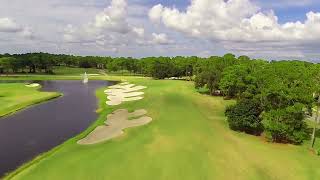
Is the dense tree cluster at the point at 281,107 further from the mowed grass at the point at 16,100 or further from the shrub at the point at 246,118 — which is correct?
the mowed grass at the point at 16,100

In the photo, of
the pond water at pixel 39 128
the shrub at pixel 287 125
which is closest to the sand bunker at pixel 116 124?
the pond water at pixel 39 128

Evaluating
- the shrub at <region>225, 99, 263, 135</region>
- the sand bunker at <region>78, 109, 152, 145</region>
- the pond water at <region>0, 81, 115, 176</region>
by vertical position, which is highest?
the shrub at <region>225, 99, 263, 135</region>

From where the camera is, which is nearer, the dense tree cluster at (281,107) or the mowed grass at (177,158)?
the mowed grass at (177,158)

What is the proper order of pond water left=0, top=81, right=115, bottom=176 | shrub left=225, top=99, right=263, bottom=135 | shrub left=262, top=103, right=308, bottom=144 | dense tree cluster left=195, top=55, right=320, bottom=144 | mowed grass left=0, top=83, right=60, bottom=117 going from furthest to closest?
mowed grass left=0, top=83, right=60, bottom=117 → shrub left=225, top=99, right=263, bottom=135 → dense tree cluster left=195, top=55, right=320, bottom=144 → shrub left=262, top=103, right=308, bottom=144 → pond water left=0, top=81, right=115, bottom=176

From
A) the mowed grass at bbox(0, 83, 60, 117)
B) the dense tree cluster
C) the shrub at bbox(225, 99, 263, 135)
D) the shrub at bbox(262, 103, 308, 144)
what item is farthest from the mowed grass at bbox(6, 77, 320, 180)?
the mowed grass at bbox(0, 83, 60, 117)

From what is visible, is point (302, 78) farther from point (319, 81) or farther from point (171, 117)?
point (171, 117)

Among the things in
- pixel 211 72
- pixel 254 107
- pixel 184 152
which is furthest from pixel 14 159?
pixel 211 72

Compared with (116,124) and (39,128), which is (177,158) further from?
(39,128)

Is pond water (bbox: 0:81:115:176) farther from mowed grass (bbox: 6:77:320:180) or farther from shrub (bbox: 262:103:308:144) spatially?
shrub (bbox: 262:103:308:144)
